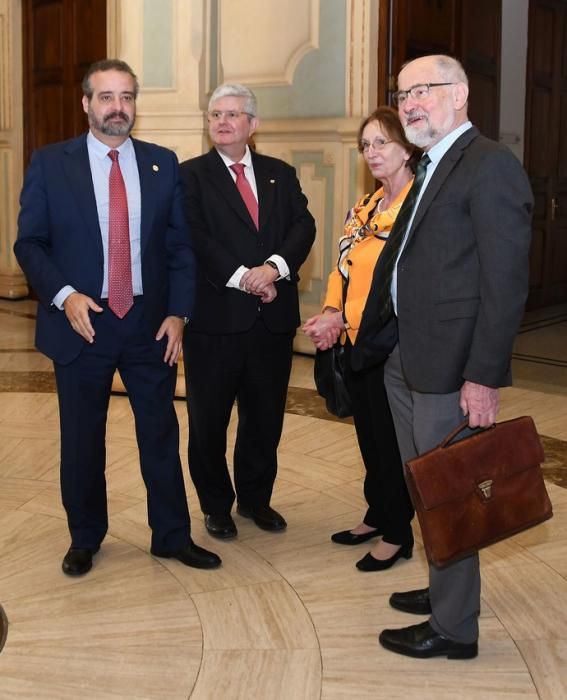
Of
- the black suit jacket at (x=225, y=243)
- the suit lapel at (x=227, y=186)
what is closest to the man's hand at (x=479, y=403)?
the black suit jacket at (x=225, y=243)

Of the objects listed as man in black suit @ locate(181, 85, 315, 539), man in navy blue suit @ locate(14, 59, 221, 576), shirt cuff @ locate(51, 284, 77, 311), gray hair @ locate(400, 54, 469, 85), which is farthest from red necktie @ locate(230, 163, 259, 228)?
gray hair @ locate(400, 54, 469, 85)

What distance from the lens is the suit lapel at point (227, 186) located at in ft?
12.3

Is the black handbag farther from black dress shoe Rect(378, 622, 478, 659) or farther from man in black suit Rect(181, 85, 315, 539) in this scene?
black dress shoe Rect(378, 622, 478, 659)

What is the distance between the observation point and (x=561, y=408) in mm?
5891

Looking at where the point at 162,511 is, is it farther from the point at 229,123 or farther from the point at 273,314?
the point at 229,123

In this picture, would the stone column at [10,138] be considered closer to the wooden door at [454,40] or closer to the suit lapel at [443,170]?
the wooden door at [454,40]

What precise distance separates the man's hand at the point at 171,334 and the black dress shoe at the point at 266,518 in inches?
31.9

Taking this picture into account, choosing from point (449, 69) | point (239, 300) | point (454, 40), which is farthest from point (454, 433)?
point (454, 40)

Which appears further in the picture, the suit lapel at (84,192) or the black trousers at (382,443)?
the black trousers at (382,443)

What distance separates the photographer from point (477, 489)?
270cm

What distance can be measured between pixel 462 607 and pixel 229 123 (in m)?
1.83

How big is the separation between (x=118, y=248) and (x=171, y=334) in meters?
0.34

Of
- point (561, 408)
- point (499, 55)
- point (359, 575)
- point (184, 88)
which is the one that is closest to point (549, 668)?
point (359, 575)

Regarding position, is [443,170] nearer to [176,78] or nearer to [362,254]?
[362,254]
